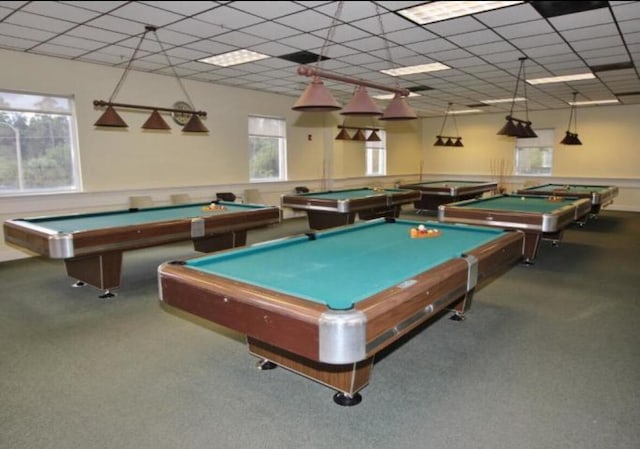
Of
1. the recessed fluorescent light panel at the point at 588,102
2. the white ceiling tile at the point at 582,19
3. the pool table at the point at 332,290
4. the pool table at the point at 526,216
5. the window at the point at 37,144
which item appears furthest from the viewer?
the recessed fluorescent light panel at the point at 588,102

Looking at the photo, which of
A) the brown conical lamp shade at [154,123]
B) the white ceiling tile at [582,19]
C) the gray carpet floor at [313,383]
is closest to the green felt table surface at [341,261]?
the gray carpet floor at [313,383]

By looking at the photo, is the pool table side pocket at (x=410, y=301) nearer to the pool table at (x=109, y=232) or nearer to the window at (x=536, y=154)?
the pool table at (x=109, y=232)

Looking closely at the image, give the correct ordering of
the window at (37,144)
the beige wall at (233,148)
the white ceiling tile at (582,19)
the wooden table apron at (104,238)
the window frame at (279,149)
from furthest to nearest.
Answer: the window frame at (279,149) < the beige wall at (233,148) < the window at (37,144) < the white ceiling tile at (582,19) < the wooden table apron at (104,238)

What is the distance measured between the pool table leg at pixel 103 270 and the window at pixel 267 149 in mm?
4711

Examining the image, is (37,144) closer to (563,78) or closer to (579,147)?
(563,78)

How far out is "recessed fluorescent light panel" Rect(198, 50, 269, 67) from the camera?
5609 millimetres

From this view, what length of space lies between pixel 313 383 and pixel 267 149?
7.04 meters

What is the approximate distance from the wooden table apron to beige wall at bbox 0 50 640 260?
1860mm

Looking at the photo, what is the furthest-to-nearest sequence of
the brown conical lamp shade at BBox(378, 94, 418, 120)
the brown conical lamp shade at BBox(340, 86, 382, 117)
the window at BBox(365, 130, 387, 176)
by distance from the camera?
the window at BBox(365, 130, 387, 176) < the brown conical lamp shade at BBox(378, 94, 418, 120) < the brown conical lamp shade at BBox(340, 86, 382, 117)

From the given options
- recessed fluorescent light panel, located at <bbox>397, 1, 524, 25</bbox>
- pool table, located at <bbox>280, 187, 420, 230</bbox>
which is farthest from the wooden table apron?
recessed fluorescent light panel, located at <bbox>397, 1, 524, 25</bbox>

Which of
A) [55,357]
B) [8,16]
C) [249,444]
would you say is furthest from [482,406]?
[8,16]

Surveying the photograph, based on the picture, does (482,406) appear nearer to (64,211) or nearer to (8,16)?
(8,16)

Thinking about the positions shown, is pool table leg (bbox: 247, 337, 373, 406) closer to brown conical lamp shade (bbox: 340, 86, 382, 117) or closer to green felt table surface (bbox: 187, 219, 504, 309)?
green felt table surface (bbox: 187, 219, 504, 309)

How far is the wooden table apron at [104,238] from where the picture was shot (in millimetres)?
3609
